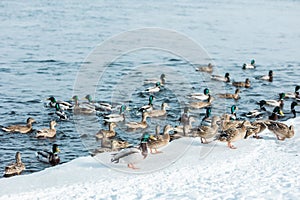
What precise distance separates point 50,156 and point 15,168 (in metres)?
1.05

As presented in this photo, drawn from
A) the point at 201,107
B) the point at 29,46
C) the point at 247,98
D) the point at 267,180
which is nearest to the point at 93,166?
the point at 267,180

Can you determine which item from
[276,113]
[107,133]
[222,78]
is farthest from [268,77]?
[107,133]

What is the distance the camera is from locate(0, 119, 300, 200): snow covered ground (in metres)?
8.84

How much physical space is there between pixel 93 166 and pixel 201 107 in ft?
26.8

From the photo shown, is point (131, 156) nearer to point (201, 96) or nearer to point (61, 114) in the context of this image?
point (61, 114)

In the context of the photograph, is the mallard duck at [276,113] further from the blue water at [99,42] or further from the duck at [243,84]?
the duck at [243,84]

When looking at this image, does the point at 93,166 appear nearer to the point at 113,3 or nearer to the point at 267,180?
the point at 267,180

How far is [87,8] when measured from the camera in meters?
47.2

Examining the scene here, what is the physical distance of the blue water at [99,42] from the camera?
1575 cm

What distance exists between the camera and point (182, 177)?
975 centimetres

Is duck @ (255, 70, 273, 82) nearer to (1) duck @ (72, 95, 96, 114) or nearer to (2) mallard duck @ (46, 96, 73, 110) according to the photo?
(1) duck @ (72, 95, 96, 114)

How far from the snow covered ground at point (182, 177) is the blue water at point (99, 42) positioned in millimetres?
2196

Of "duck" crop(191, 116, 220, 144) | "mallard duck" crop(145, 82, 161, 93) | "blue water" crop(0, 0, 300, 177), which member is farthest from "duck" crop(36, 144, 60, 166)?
"mallard duck" crop(145, 82, 161, 93)

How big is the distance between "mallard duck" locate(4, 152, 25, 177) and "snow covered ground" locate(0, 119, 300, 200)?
0.89 metres
